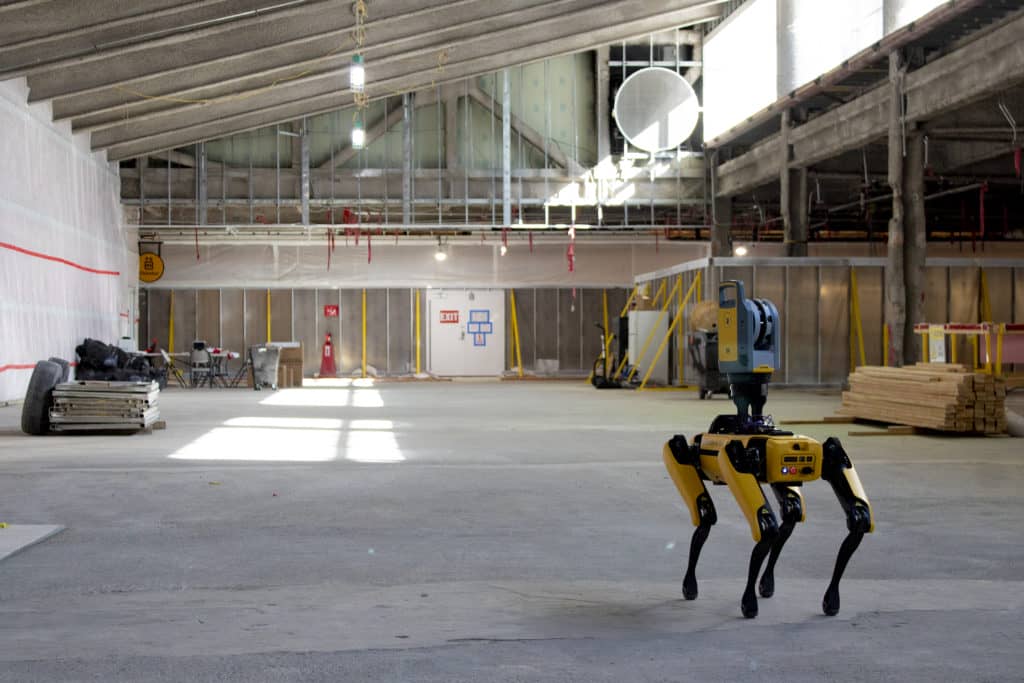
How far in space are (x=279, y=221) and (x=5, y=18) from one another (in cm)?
1451

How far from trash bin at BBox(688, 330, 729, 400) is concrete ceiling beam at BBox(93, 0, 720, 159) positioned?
8.16 m

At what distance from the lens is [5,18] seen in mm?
17203

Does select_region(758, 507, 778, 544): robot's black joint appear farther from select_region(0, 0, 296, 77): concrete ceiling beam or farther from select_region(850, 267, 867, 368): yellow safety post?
select_region(850, 267, 867, 368): yellow safety post

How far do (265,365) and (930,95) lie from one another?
16.9 meters

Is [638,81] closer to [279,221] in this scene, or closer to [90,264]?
[279,221]

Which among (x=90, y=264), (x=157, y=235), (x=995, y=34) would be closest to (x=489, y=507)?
(x=995, y=34)

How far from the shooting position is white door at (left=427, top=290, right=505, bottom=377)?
34.3 m

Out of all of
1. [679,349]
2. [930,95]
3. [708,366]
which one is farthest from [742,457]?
[679,349]

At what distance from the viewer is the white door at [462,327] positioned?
1351 inches

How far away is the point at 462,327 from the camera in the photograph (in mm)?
34375

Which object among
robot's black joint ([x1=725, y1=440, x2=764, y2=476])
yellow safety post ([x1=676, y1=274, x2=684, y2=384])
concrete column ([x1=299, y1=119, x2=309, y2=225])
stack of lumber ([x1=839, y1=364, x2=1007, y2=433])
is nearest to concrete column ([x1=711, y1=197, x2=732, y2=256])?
yellow safety post ([x1=676, y1=274, x2=684, y2=384])

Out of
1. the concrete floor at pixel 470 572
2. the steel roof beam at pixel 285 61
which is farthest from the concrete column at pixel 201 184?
the concrete floor at pixel 470 572

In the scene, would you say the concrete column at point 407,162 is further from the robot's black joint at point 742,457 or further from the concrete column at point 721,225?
the robot's black joint at point 742,457

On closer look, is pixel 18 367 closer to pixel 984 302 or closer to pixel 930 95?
pixel 930 95
